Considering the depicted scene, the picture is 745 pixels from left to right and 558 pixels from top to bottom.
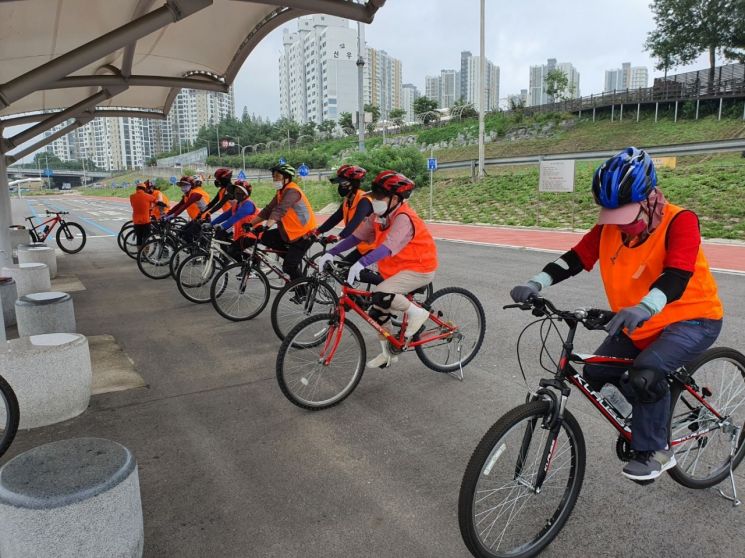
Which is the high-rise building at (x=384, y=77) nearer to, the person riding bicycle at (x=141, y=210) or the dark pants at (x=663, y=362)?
the person riding bicycle at (x=141, y=210)

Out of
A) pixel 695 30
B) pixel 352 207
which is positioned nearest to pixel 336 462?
pixel 352 207

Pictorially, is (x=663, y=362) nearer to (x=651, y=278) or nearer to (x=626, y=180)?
(x=651, y=278)

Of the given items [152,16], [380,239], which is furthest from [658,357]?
[152,16]

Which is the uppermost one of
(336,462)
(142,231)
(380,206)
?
(380,206)

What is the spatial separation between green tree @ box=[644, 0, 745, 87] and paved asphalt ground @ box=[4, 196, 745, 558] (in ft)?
173

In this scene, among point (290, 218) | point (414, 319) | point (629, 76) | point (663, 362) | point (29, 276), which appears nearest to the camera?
point (663, 362)

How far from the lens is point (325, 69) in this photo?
15125 centimetres

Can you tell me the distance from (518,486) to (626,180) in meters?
1.57

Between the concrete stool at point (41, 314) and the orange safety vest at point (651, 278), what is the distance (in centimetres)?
566

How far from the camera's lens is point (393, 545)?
120 inches

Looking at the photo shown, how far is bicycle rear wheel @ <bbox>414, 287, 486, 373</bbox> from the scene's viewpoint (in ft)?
18.1

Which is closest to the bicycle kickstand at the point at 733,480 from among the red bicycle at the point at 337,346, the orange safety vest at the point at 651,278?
the orange safety vest at the point at 651,278

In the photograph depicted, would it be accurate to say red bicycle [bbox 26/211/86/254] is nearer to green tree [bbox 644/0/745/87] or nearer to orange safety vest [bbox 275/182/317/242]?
orange safety vest [bbox 275/182/317/242]

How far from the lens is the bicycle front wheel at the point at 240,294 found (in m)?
7.88
